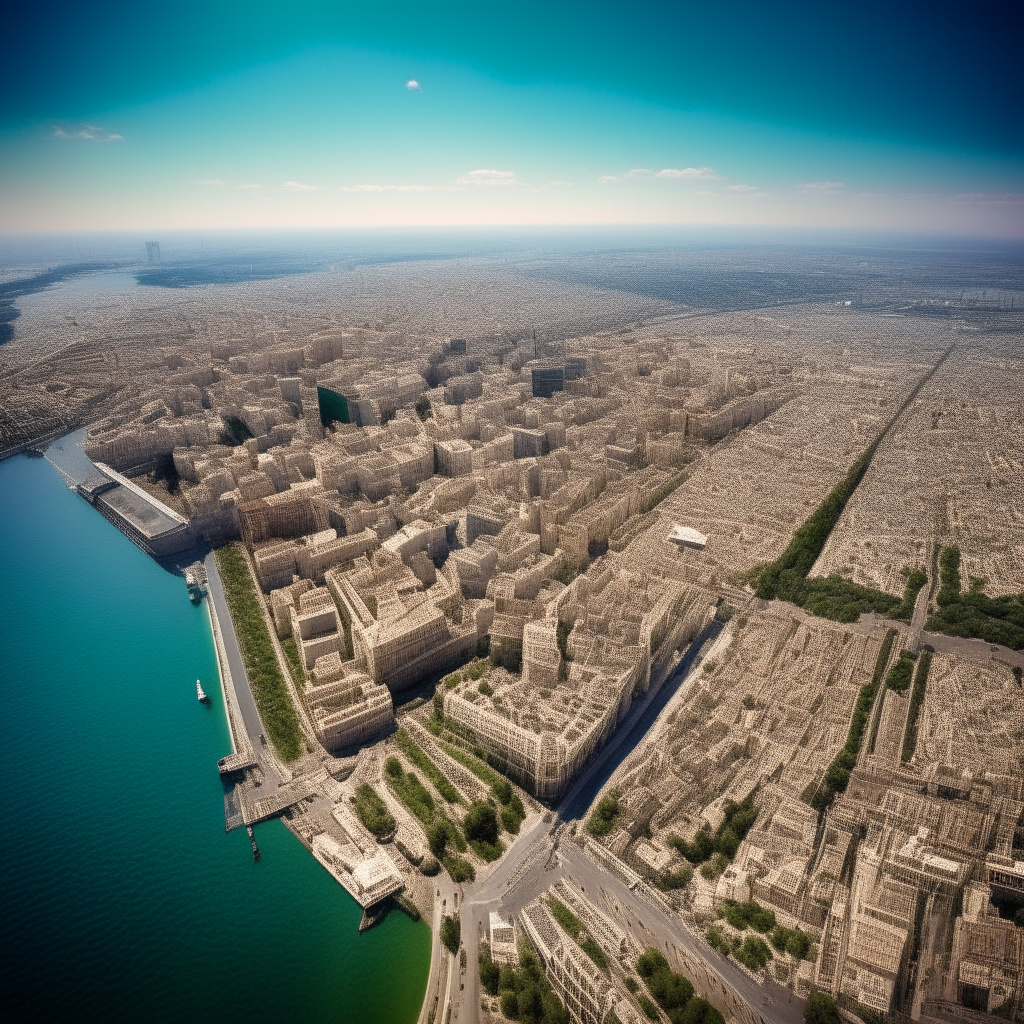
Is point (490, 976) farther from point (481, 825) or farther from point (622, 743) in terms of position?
point (622, 743)

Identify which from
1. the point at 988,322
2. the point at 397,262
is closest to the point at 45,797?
the point at 988,322

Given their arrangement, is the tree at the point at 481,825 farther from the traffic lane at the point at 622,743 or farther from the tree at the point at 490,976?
the tree at the point at 490,976

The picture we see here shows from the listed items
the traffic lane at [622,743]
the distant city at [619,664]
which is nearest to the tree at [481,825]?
the distant city at [619,664]

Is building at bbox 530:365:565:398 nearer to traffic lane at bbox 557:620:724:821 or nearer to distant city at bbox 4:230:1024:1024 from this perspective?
distant city at bbox 4:230:1024:1024

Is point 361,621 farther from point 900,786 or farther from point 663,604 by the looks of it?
point 900,786

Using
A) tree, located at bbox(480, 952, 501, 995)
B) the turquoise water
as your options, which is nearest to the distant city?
tree, located at bbox(480, 952, 501, 995)

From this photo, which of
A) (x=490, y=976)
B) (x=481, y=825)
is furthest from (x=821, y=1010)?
(x=481, y=825)
